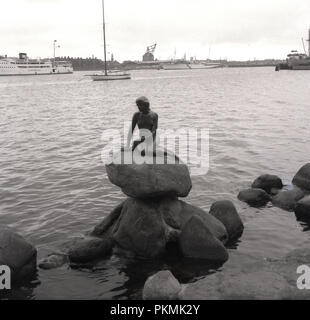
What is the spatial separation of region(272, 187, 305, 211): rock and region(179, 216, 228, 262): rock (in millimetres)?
4813

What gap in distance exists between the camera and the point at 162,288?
9.24 m

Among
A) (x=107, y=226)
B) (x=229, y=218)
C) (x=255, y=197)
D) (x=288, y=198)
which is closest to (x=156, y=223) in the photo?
(x=107, y=226)

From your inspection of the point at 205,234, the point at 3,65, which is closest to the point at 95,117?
the point at 205,234

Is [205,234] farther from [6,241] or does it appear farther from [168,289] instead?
[6,241]

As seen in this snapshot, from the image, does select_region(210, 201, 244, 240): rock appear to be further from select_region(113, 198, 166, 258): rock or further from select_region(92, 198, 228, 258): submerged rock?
select_region(113, 198, 166, 258): rock

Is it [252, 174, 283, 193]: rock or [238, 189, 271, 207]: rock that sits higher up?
[252, 174, 283, 193]: rock

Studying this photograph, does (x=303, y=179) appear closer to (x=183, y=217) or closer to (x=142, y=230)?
(x=183, y=217)

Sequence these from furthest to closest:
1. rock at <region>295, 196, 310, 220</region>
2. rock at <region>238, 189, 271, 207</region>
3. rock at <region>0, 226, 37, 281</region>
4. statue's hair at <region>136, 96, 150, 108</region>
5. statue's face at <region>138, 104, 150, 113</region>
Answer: rock at <region>238, 189, 271, 207</region>
rock at <region>295, 196, 310, 220</region>
statue's face at <region>138, 104, 150, 113</region>
statue's hair at <region>136, 96, 150, 108</region>
rock at <region>0, 226, 37, 281</region>

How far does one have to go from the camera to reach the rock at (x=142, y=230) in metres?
11.7

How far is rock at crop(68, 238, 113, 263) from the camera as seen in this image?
37.4 feet

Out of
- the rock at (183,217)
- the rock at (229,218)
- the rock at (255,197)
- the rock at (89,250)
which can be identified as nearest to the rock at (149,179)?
the rock at (183,217)

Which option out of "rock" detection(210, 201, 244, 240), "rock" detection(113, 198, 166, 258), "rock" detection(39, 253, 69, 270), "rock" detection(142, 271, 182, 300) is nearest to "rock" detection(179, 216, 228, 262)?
"rock" detection(113, 198, 166, 258)

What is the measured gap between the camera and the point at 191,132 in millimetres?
33031

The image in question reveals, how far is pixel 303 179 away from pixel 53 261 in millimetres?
10328
